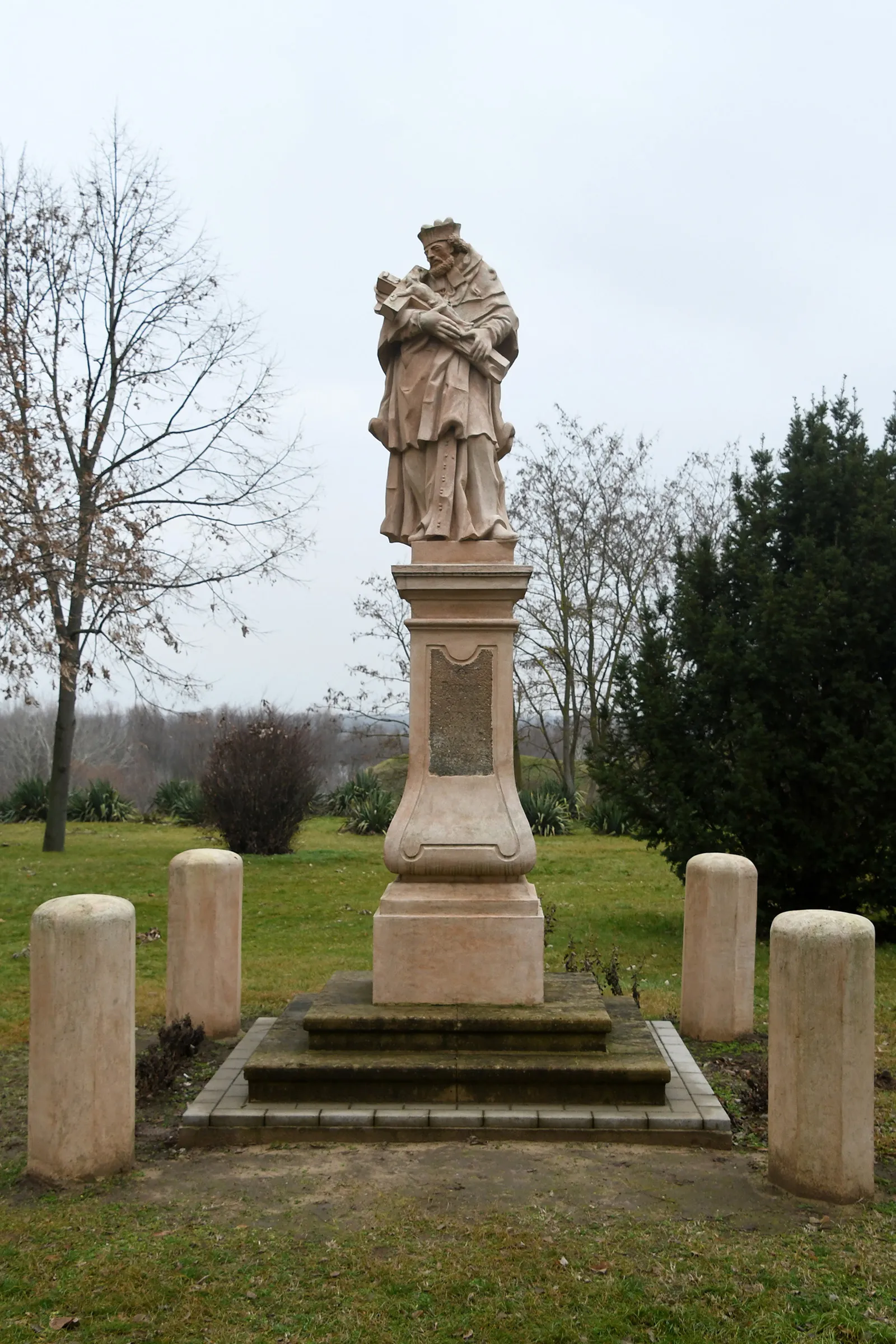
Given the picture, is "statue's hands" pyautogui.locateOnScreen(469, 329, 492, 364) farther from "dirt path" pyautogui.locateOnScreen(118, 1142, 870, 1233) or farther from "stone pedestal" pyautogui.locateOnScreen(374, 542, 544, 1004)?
"dirt path" pyautogui.locateOnScreen(118, 1142, 870, 1233)

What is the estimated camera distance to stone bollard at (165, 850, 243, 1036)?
6.86 m

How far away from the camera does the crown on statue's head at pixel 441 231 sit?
6.77 meters

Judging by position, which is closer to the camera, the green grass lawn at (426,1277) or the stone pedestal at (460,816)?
the green grass lawn at (426,1277)

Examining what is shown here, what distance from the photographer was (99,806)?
24.5 metres

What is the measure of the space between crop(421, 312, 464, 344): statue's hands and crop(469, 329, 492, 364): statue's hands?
0.24 ft

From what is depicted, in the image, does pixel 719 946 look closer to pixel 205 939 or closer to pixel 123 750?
pixel 205 939

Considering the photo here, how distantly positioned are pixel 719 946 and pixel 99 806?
1973 centimetres

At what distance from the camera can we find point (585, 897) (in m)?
13.9

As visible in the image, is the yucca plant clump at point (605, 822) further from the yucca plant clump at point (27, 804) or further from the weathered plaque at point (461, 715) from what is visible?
the weathered plaque at point (461, 715)

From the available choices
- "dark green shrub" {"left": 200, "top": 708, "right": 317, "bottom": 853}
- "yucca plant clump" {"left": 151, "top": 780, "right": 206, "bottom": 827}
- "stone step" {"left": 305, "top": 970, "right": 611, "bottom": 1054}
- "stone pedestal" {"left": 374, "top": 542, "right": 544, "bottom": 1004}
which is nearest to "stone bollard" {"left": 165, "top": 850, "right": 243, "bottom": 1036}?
"stone pedestal" {"left": 374, "top": 542, "right": 544, "bottom": 1004}

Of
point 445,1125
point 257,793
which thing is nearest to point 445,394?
point 445,1125

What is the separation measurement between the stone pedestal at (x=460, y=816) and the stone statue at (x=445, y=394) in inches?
11.3

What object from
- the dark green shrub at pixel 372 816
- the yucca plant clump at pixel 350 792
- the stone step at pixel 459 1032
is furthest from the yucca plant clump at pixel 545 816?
the stone step at pixel 459 1032

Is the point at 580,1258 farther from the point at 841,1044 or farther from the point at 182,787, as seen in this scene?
the point at 182,787
